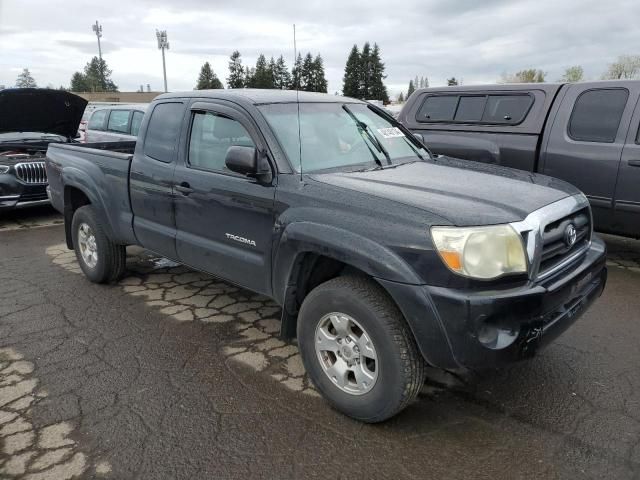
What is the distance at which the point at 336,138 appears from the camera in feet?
11.6

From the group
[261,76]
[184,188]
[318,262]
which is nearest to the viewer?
[318,262]

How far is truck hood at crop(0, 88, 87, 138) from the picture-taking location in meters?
7.30

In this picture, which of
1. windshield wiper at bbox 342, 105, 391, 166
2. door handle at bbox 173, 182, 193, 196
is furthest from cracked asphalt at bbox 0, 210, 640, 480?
windshield wiper at bbox 342, 105, 391, 166

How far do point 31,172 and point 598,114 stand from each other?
24.6 ft

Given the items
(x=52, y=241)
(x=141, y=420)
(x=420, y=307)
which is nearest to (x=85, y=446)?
(x=141, y=420)

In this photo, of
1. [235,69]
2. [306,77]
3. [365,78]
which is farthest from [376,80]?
[306,77]

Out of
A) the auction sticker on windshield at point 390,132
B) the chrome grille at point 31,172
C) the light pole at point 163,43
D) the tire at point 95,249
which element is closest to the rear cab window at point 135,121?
the chrome grille at point 31,172

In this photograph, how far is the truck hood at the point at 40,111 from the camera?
288 inches

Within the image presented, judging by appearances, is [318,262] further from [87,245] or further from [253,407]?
[87,245]

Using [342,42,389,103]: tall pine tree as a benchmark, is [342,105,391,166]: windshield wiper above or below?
below

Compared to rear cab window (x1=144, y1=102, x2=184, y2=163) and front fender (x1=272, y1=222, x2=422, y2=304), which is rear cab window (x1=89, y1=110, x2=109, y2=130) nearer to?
rear cab window (x1=144, y1=102, x2=184, y2=163)

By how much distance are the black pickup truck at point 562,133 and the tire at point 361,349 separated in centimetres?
369

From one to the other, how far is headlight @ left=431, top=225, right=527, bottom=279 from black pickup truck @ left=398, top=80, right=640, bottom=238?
11.3 ft

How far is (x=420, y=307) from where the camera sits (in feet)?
7.94
